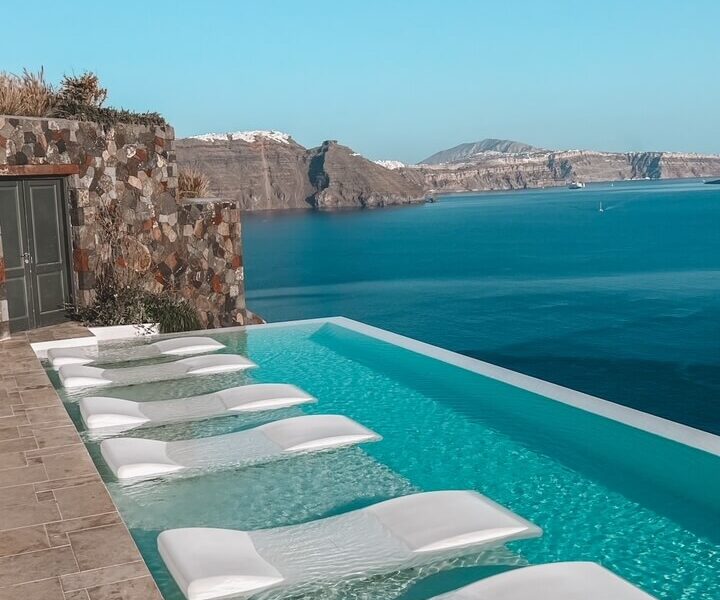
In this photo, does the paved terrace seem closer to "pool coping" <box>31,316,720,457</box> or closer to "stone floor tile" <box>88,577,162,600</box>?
"stone floor tile" <box>88,577,162,600</box>

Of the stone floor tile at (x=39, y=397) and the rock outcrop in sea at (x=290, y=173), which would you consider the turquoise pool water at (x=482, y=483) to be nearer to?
the stone floor tile at (x=39, y=397)

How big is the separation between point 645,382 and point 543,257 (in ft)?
87.3

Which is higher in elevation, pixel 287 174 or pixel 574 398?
pixel 287 174

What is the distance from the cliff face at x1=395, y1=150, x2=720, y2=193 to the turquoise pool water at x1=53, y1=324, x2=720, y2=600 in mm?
128318

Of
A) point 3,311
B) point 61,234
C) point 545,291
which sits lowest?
point 545,291

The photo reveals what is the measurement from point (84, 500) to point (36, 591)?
88cm

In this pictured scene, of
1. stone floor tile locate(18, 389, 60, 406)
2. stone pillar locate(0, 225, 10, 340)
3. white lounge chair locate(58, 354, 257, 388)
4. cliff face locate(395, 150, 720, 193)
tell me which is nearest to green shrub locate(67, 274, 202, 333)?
stone pillar locate(0, 225, 10, 340)

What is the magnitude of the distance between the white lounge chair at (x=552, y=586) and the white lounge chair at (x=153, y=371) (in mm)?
4061

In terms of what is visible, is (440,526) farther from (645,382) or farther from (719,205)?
(719,205)

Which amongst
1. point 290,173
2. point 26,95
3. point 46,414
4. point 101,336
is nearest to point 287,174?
point 290,173

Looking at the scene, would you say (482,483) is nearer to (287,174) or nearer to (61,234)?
(61,234)

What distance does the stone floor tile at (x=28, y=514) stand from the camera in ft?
11.4

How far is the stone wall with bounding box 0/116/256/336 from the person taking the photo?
27.6 feet

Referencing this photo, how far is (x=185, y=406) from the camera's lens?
5637mm
